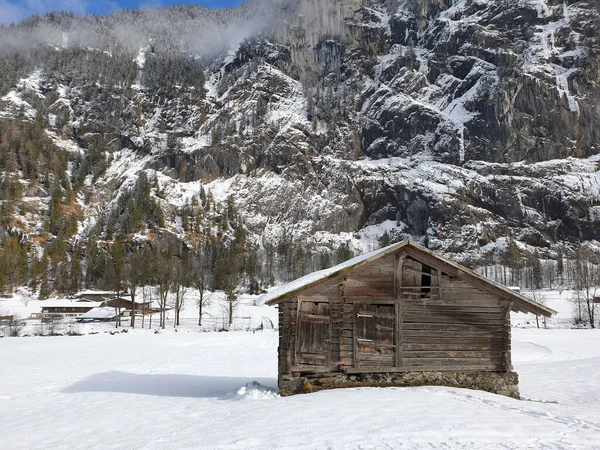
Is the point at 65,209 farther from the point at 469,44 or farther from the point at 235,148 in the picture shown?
the point at 469,44

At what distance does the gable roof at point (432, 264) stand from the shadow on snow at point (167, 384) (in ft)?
13.2

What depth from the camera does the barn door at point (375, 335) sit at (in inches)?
642

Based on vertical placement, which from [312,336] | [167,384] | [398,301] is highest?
[398,301]

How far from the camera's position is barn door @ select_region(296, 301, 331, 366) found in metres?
16.0

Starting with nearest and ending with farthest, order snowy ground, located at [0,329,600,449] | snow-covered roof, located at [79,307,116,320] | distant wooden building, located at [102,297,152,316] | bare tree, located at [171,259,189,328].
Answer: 1. snowy ground, located at [0,329,600,449]
2. bare tree, located at [171,259,189,328]
3. snow-covered roof, located at [79,307,116,320]
4. distant wooden building, located at [102,297,152,316]

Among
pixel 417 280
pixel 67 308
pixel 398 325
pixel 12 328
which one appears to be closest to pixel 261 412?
pixel 398 325

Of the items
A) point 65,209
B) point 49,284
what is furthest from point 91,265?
point 65,209

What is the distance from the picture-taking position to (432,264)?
16.8 m

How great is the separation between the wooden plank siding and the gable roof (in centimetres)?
20

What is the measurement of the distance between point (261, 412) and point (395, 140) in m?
178

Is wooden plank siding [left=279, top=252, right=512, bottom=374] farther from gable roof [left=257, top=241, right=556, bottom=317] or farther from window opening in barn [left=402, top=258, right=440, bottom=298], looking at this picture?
gable roof [left=257, top=241, right=556, bottom=317]

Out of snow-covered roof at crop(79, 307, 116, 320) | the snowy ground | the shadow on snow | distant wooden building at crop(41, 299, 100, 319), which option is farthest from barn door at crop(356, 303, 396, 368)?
distant wooden building at crop(41, 299, 100, 319)

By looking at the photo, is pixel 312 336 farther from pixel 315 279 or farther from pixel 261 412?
pixel 261 412

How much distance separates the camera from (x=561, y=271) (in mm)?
126938
